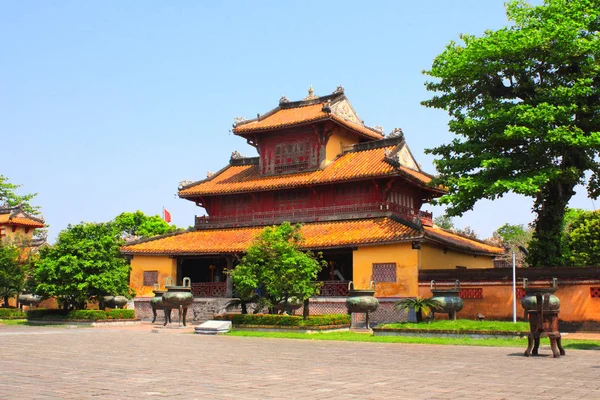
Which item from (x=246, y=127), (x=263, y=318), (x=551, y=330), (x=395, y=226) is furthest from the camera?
(x=246, y=127)

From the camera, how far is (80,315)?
28.1 m

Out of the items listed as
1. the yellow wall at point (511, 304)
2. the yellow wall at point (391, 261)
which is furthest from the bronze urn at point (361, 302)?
the yellow wall at point (511, 304)

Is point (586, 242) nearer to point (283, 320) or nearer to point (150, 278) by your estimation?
point (283, 320)

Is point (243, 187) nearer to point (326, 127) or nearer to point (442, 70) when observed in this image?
point (326, 127)

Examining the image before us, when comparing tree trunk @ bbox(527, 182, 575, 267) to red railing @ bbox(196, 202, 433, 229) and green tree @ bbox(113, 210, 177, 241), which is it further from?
green tree @ bbox(113, 210, 177, 241)

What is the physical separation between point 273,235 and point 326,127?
1128cm

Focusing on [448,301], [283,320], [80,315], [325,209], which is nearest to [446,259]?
[325,209]

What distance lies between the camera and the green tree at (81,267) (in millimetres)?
27891

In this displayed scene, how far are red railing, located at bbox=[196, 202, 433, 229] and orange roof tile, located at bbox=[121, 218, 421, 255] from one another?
15.1 inches

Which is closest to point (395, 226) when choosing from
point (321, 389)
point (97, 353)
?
point (97, 353)

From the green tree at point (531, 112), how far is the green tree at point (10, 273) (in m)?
24.3

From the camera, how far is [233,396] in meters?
8.02

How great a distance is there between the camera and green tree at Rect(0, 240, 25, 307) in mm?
35094

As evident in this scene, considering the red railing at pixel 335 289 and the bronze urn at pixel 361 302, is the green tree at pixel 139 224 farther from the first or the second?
the bronze urn at pixel 361 302
